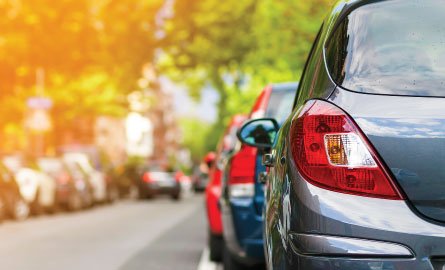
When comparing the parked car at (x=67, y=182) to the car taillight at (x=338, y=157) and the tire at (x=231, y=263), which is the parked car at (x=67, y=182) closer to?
the tire at (x=231, y=263)

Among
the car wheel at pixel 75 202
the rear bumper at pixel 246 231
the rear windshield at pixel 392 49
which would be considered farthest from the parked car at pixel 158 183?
the rear windshield at pixel 392 49

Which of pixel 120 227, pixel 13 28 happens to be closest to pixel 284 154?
pixel 120 227

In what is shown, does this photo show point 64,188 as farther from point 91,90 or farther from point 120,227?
point 91,90

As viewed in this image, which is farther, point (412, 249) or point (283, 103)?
point (283, 103)

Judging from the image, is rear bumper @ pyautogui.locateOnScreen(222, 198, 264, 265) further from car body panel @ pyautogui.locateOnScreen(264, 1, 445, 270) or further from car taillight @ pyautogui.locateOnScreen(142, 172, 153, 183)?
car taillight @ pyautogui.locateOnScreen(142, 172, 153, 183)

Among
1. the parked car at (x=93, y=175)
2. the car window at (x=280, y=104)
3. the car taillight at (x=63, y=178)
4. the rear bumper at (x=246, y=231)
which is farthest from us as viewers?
the parked car at (x=93, y=175)

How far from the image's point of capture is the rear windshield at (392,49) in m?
3.61

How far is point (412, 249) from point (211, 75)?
3588cm

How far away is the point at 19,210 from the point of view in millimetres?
20484

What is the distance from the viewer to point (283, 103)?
8039 millimetres

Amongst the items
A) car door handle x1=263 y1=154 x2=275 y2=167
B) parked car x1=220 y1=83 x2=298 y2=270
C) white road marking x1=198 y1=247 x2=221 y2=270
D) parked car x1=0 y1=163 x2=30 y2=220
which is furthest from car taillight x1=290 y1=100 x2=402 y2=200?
parked car x1=0 y1=163 x2=30 y2=220

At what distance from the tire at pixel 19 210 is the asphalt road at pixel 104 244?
26cm

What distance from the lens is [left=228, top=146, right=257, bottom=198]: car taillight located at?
7.47 meters

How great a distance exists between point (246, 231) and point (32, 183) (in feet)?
51.1
